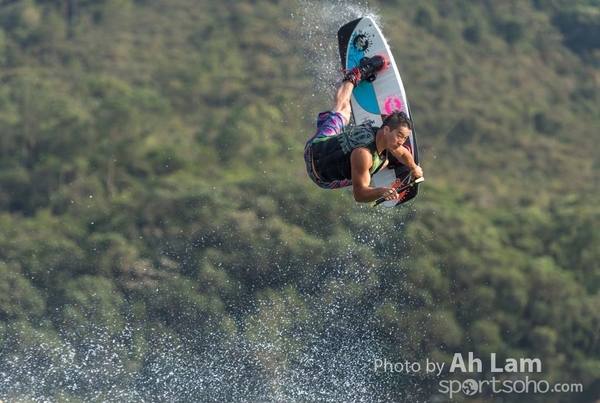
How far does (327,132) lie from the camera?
883 cm

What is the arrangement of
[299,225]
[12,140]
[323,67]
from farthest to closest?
[12,140] → [299,225] → [323,67]

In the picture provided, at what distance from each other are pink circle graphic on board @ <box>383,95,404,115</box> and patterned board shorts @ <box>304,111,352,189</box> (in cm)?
98

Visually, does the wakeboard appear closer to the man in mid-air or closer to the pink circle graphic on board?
the pink circle graphic on board

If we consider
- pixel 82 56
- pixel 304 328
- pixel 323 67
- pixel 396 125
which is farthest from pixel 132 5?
pixel 396 125

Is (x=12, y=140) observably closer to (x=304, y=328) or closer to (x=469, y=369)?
(x=304, y=328)

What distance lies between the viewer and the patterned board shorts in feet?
28.7

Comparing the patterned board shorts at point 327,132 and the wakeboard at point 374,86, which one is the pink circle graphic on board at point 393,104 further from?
the patterned board shorts at point 327,132

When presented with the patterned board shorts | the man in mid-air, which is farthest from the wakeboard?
the patterned board shorts

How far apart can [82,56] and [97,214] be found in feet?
31.5

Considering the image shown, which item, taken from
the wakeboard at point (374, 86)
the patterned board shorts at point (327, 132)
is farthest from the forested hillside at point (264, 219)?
the patterned board shorts at point (327, 132)

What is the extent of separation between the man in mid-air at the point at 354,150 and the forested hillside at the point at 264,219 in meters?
2.50

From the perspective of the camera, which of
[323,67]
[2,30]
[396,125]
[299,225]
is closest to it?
[396,125]

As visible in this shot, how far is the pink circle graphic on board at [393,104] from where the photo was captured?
9.84 metres

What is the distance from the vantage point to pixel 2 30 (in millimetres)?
30719
